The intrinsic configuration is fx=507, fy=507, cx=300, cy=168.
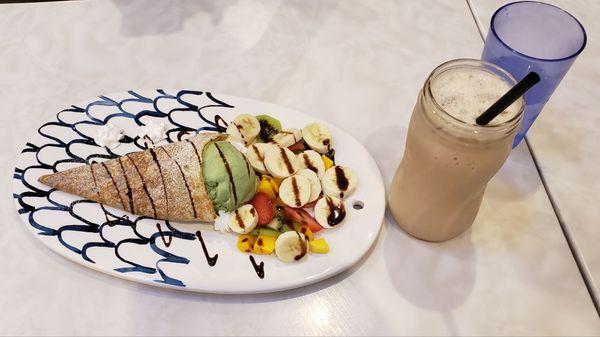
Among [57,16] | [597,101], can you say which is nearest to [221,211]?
[57,16]

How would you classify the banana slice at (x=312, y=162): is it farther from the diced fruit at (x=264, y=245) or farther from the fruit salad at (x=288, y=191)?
the diced fruit at (x=264, y=245)

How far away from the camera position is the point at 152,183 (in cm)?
100

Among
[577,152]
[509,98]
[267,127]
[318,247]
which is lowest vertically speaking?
[577,152]

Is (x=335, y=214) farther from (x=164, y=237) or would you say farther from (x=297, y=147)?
(x=164, y=237)

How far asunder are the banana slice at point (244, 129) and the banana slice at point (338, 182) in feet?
0.60

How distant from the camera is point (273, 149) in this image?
1046 millimetres

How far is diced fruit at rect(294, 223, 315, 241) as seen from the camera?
959mm

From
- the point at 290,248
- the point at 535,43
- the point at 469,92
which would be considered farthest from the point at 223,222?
the point at 535,43

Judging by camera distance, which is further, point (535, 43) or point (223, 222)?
point (535, 43)

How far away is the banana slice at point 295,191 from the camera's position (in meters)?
0.98

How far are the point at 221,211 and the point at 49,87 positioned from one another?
0.63 metres

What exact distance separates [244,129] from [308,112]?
22cm

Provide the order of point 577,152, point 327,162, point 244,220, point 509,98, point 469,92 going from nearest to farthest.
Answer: point 509,98 → point 469,92 → point 244,220 → point 327,162 → point 577,152

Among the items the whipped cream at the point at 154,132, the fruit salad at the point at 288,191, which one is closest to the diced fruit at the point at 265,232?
the fruit salad at the point at 288,191
